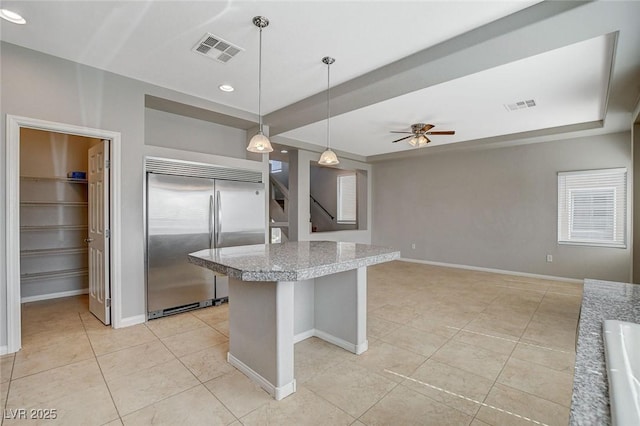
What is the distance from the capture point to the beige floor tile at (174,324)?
3.08 metres

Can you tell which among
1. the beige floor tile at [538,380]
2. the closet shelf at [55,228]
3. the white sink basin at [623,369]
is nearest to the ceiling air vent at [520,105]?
the beige floor tile at [538,380]

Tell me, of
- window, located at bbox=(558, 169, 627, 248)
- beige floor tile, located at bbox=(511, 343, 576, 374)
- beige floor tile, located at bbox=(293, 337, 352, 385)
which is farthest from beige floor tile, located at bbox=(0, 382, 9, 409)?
window, located at bbox=(558, 169, 627, 248)

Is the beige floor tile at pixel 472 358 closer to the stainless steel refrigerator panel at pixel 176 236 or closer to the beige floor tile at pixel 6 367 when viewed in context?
the stainless steel refrigerator panel at pixel 176 236

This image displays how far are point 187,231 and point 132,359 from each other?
1.48 m

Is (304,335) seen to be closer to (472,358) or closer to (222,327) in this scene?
(222,327)

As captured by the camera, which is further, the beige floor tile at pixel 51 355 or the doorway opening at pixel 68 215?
the doorway opening at pixel 68 215

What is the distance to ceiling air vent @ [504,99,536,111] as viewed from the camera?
152 inches

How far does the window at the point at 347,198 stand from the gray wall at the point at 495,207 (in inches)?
37.1

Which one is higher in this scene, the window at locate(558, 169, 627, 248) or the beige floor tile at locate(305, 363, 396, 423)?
the window at locate(558, 169, 627, 248)

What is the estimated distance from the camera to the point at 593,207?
5074 mm

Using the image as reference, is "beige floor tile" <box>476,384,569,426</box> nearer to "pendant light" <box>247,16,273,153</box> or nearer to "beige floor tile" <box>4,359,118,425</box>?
"beige floor tile" <box>4,359,118,425</box>

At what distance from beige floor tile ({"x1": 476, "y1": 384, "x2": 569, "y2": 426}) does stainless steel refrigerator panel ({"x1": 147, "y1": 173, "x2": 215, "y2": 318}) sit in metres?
3.18

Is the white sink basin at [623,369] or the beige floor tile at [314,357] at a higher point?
the white sink basin at [623,369]

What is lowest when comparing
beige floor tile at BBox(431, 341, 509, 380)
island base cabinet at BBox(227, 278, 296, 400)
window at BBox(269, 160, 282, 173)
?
beige floor tile at BBox(431, 341, 509, 380)
